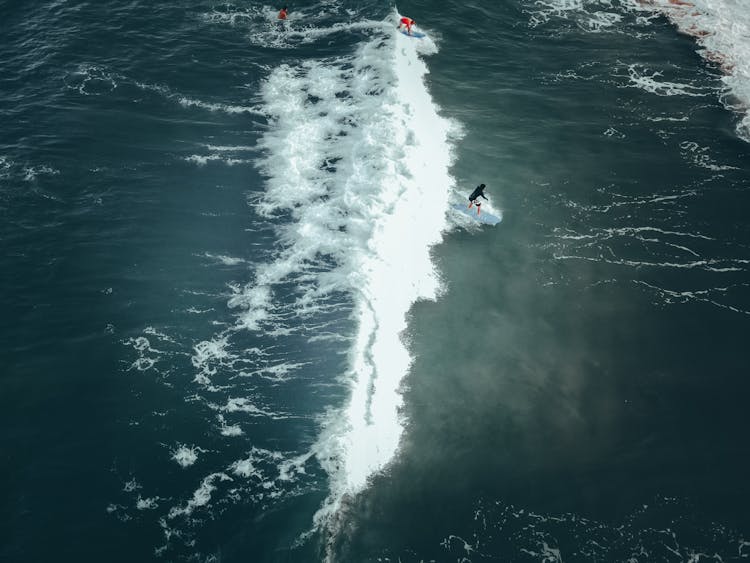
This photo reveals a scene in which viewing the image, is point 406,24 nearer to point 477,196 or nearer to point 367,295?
point 477,196

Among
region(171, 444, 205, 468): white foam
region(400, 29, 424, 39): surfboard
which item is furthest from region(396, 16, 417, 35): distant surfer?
region(171, 444, 205, 468): white foam

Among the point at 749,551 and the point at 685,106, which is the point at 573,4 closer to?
the point at 685,106

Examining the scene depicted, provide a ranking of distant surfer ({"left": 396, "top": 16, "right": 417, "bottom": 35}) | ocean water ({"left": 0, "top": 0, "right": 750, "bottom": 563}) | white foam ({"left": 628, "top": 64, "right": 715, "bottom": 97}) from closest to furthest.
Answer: ocean water ({"left": 0, "top": 0, "right": 750, "bottom": 563}) < white foam ({"left": 628, "top": 64, "right": 715, "bottom": 97}) < distant surfer ({"left": 396, "top": 16, "right": 417, "bottom": 35})

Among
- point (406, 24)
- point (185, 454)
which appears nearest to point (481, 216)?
point (185, 454)

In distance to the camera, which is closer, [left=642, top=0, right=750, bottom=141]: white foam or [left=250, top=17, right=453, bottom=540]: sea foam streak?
[left=250, top=17, right=453, bottom=540]: sea foam streak

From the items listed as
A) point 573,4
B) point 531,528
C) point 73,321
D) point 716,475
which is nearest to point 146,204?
point 73,321

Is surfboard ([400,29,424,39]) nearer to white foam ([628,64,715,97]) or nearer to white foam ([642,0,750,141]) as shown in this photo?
white foam ([628,64,715,97])
